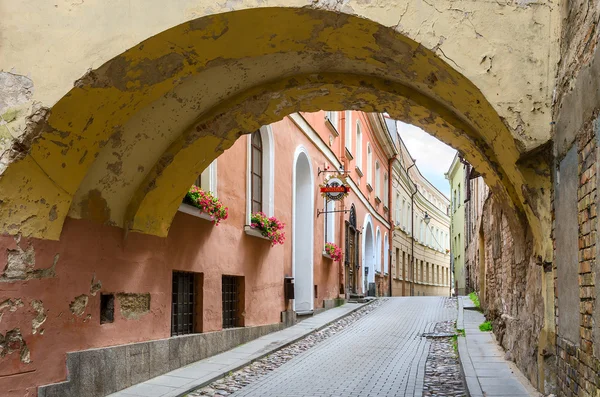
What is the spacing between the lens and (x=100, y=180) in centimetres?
655

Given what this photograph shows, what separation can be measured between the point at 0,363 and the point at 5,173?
1575 millimetres

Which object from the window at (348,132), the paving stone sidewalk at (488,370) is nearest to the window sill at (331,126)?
the window at (348,132)

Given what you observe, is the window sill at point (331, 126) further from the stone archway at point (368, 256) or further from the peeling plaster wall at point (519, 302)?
the peeling plaster wall at point (519, 302)

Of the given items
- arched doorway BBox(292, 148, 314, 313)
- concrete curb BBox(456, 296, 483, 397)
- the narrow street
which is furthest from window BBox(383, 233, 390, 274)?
concrete curb BBox(456, 296, 483, 397)

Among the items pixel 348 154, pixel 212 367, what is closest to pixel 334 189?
pixel 348 154

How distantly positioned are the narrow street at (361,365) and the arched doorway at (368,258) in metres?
8.74

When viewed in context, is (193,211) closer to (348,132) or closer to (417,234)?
(348,132)

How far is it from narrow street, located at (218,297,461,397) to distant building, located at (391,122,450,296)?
1696cm

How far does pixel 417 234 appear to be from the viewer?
39500 millimetres

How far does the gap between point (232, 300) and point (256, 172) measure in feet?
8.93

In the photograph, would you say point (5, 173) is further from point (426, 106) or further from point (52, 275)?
point (426, 106)

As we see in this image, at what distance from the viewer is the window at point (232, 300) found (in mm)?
10695

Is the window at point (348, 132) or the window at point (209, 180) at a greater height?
the window at point (348, 132)

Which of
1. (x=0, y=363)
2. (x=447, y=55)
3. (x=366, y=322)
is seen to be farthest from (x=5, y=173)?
(x=366, y=322)
